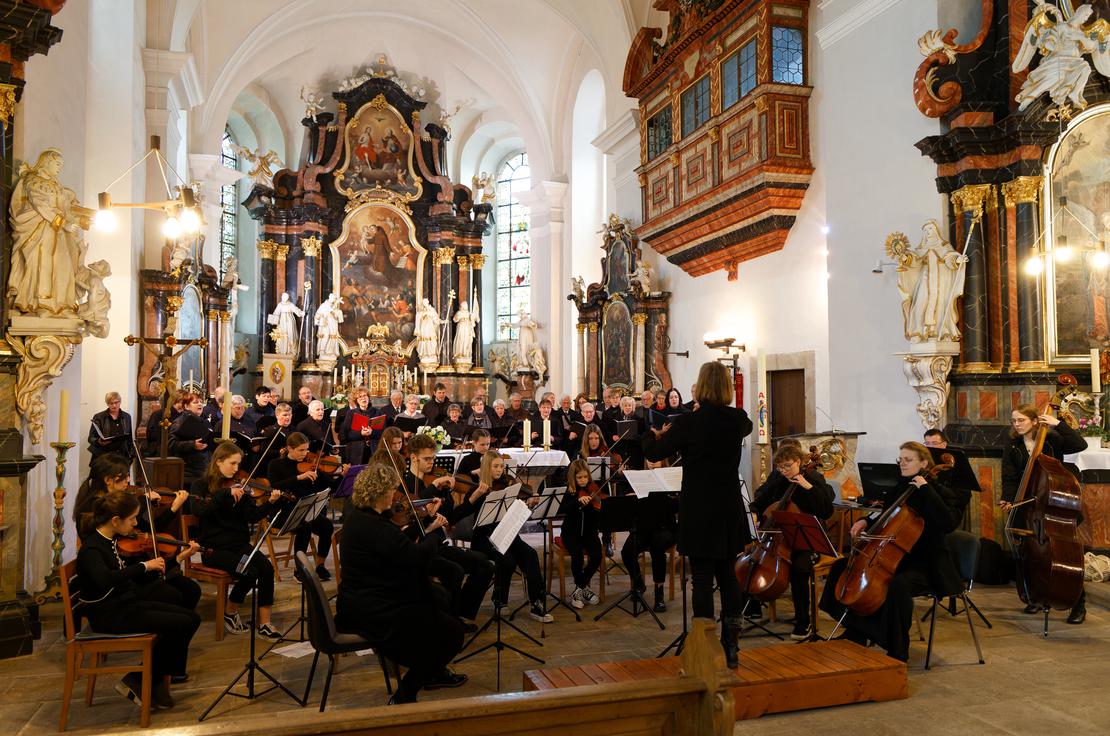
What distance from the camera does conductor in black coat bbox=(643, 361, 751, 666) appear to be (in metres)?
4.42

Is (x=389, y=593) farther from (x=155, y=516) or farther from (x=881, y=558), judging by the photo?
(x=881, y=558)

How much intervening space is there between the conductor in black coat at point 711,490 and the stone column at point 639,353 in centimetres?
983

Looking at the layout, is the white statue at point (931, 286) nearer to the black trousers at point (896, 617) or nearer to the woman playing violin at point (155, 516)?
the black trousers at point (896, 617)

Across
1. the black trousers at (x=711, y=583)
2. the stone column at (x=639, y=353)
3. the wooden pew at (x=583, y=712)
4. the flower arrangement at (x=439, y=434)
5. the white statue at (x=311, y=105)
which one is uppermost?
the white statue at (x=311, y=105)

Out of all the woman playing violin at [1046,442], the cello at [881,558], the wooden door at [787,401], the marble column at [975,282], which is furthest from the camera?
the wooden door at [787,401]

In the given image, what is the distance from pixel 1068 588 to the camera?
5.42 metres

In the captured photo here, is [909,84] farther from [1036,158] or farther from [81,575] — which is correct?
[81,575]

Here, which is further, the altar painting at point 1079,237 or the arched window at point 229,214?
the arched window at point 229,214

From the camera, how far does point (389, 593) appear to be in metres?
4.19

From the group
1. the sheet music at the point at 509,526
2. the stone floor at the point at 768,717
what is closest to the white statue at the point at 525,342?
the stone floor at the point at 768,717

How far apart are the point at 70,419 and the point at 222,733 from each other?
20.3ft

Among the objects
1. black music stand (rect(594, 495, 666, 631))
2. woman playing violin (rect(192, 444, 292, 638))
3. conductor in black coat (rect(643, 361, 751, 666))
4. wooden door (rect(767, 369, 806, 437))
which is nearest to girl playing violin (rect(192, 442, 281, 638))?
woman playing violin (rect(192, 444, 292, 638))

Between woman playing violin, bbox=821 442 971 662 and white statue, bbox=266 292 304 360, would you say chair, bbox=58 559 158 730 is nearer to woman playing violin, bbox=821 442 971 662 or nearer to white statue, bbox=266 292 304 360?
woman playing violin, bbox=821 442 971 662

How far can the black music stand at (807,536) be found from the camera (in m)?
5.21
